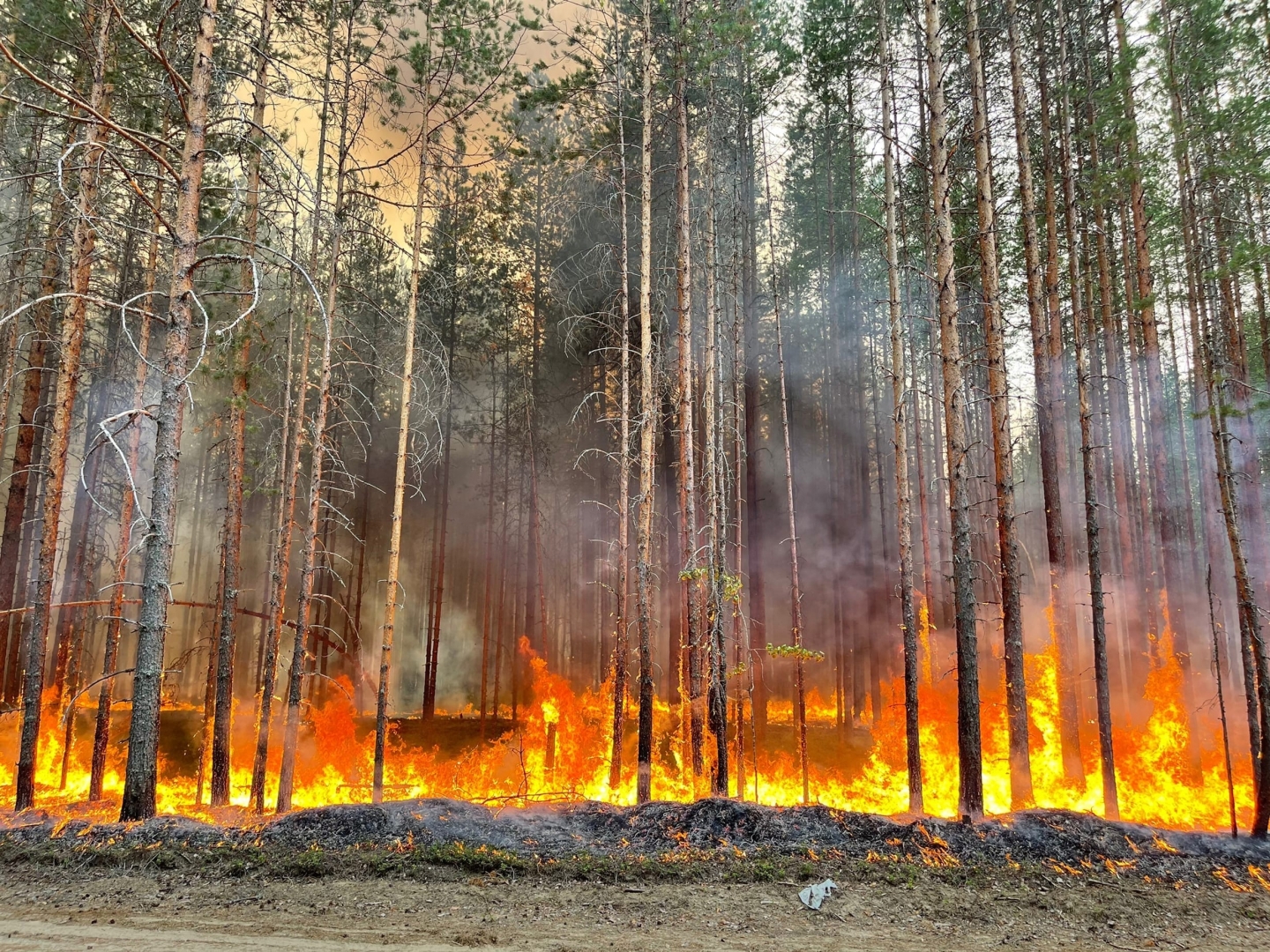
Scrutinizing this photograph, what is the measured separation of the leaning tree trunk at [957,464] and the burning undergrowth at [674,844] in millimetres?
855

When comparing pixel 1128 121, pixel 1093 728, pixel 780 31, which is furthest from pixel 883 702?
pixel 780 31

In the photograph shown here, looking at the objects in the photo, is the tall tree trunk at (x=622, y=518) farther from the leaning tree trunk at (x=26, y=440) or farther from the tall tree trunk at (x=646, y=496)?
the leaning tree trunk at (x=26, y=440)

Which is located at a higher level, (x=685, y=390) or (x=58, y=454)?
(x=685, y=390)

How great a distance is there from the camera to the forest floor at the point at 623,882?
17.3 ft

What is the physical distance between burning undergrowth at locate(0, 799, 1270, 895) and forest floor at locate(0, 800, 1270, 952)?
1.1 inches

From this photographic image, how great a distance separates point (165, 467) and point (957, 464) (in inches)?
385

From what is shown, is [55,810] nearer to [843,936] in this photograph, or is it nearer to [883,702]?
[843,936]

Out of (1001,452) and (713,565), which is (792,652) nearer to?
(713,565)

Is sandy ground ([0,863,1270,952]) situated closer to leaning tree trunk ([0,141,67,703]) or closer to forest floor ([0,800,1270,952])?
forest floor ([0,800,1270,952])

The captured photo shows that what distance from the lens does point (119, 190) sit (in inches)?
649

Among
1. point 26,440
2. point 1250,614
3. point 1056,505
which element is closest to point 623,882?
point 1250,614

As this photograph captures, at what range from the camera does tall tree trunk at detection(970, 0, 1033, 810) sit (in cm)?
998

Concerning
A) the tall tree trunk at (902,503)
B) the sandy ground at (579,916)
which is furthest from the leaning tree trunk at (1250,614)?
the tall tree trunk at (902,503)

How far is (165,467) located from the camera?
6820 millimetres
